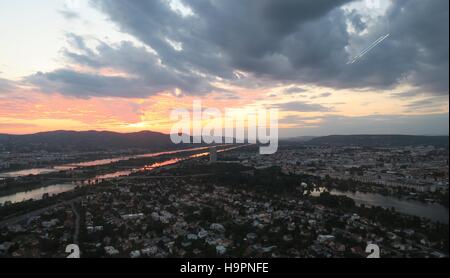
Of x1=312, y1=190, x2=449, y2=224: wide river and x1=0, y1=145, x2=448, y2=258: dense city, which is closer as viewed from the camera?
x1=0, y1=145, x2=448, y2=258: dense city

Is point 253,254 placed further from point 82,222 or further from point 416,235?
point 82,222

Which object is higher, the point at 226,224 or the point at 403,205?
the point at 226,224

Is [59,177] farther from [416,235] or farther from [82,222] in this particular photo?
[416,235]

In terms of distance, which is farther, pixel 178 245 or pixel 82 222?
pixel 82 222

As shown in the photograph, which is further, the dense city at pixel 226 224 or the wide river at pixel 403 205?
the wide river at pixel 403 205

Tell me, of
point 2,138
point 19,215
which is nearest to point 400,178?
point 19,215

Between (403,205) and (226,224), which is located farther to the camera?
(403,205)
